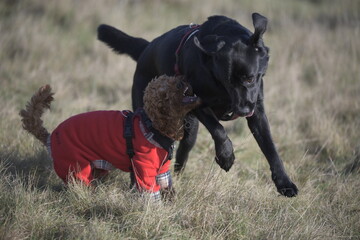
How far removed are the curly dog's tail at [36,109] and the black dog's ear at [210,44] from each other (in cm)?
117

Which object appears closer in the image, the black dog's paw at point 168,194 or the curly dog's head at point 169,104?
the curly dog's head at point 169,104

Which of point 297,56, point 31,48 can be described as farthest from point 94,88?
point 297,56

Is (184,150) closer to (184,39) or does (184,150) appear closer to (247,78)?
(184,39)

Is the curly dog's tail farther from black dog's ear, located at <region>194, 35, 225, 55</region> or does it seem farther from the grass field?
black dog's ear, located at <region>194, 35, 225, 55</region>

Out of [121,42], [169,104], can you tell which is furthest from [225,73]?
[121,42]

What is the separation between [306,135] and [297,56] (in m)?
2.92

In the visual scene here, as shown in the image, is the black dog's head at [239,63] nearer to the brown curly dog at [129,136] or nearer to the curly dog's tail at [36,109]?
the brown curly dog at [129,136]

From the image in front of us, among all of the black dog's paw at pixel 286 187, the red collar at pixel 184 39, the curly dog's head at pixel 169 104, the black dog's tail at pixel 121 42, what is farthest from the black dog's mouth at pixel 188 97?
the black dog's tail at pixel 121 42

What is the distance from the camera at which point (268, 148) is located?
3676 millimetres

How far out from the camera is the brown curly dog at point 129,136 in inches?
134

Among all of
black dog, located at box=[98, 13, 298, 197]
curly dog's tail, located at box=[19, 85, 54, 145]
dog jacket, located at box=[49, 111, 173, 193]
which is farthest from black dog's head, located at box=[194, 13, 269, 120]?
curly dog's tail, located at box=[19, 85, 54, 145]

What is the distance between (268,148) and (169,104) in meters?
0.85

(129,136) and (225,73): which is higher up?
(225,73)

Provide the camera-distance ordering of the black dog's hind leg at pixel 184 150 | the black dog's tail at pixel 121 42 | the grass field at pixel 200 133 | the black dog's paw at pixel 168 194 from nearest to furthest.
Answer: the grass field at pixel 200 133 → the black dog's paw at pixel 168 194 → the black dog's hind leg at pixel 184 150 → the black dog's tail at pixel 121 42
